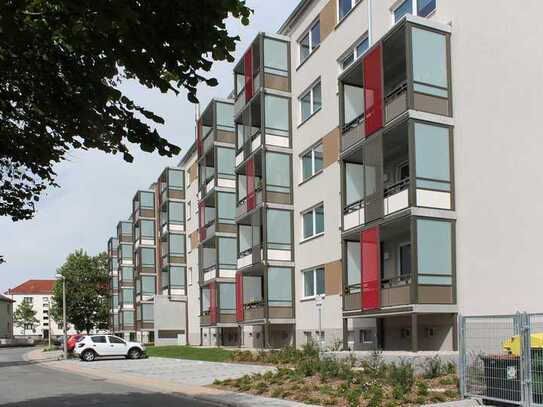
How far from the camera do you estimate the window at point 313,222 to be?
2962 centimetres

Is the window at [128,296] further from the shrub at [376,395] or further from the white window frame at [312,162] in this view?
the shrub at [376,395]

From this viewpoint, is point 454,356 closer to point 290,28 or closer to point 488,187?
point 488,187

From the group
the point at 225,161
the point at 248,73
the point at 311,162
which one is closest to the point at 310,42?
the point at 248,73

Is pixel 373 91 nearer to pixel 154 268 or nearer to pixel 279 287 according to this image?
pixel 279 287

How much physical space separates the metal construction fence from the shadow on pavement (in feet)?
17.9

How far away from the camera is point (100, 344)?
36.5 m

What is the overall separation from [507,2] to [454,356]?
32.2ft

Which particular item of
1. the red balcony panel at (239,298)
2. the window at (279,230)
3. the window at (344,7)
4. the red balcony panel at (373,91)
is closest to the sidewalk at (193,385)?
the red balcony panel at (239,298)

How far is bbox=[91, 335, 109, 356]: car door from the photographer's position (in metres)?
36.2

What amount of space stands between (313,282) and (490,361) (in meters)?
19.3

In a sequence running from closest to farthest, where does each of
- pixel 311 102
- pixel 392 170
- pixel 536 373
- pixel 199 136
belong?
pixel 536 373 < pixel 392 170 < pixel 311 102 < pixel 199 136

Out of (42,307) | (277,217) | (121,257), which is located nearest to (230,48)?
(277,217)

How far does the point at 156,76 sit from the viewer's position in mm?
7355

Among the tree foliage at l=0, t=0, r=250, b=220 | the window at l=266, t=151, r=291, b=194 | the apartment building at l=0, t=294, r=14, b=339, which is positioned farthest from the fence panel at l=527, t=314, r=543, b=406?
the apartment building at l=0, t=294, r=14, b=339
